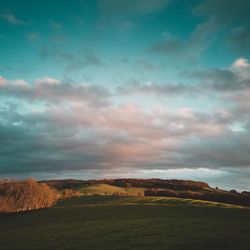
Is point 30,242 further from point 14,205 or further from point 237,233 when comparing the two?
point 14,205

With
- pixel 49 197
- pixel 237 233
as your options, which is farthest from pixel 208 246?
pixel 49 197

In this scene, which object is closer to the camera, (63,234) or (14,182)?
(63,234)

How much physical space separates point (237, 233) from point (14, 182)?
2128 inches

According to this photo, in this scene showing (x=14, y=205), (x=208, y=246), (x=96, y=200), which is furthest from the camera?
(x=96, y=200)

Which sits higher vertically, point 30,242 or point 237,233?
point 237,233

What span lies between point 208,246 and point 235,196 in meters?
83.9

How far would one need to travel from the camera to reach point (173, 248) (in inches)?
734

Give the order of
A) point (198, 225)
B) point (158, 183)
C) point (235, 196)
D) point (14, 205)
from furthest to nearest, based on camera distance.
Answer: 1. point (158, 183)
2. point (235, 196)
3. point (14, 205)
4. point (198, 225)

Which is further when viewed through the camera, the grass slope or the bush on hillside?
the bush on hillside

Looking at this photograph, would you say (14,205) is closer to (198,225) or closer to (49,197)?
(49,197)

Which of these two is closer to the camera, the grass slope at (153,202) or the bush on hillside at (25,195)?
the grass slope at (153,202)

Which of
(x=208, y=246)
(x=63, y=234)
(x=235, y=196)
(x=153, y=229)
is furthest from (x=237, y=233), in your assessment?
(x=235, y=196)

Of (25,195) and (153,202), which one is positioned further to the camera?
(153,202)

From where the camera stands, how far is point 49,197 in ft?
217
